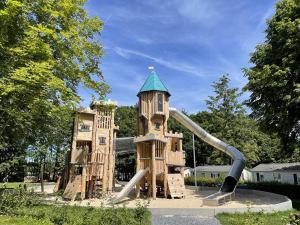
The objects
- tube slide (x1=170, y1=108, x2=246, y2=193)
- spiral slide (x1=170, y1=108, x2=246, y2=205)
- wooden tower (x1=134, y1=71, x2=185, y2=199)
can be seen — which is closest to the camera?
spiral slide (x1=170, y1=108, x2=246, y2=205)

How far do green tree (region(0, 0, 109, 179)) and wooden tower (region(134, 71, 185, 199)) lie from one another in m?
6.72

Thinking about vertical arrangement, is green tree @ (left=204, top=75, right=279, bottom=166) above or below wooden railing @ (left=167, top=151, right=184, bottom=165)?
above

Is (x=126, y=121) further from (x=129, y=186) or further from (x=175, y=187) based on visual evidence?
(x=129, y=186)

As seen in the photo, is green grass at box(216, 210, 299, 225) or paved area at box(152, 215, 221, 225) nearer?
green grass at box(216, 210, 299, 225)

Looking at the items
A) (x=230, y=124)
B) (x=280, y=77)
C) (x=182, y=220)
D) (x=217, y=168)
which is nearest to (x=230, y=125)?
(x=230, y=124)

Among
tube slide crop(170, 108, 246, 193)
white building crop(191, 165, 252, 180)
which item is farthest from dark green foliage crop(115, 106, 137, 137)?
tube slide crop(170, 108, 246, 193)

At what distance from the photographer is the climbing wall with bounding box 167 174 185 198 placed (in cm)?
2150

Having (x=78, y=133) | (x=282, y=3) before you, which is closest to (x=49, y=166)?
(x=78, y=133)

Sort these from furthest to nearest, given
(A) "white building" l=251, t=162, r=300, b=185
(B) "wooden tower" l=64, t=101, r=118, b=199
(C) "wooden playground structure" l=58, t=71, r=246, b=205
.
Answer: (A) "white building" l=251, t=162, r=300, b=185 < (C) "wooden playground structure" l=58, t=71, r=246, b=205 < (B) "wooden tower" l=64, t=101, r=118, b=199

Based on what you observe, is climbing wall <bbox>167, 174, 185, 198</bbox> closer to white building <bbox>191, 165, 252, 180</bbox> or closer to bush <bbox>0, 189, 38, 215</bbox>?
bush <bbox>0, 189, 38, 215</bbox>

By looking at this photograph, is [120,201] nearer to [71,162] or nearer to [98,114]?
[71,162]

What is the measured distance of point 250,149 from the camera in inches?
1660

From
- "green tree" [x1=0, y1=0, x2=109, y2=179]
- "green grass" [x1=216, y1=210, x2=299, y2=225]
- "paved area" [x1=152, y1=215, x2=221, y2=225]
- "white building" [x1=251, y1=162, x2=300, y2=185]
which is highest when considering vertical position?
"green tree" [x1=0, y1=0, x2=109, y2=179]

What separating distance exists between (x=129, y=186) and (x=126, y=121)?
42067 millimetres
